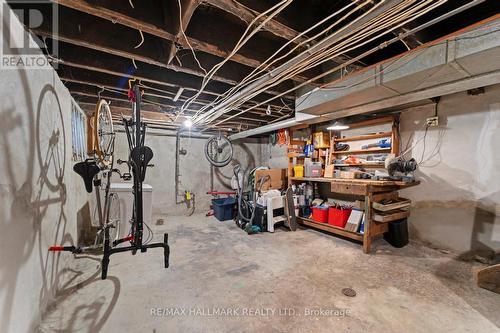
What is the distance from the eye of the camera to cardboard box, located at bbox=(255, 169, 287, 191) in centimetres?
412

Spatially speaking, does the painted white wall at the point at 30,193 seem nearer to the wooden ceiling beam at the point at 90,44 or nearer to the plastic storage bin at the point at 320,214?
the wooden ceiling beam at the point at 90,44

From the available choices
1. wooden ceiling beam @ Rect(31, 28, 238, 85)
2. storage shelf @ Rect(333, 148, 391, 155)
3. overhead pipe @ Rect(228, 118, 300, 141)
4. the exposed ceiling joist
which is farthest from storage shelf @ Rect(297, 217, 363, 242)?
wooden ceiling beam @ Rect(31, 28, 238, 85)

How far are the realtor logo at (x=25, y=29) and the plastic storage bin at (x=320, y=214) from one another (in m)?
3.83

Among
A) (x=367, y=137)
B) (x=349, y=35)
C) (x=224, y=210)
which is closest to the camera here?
(x=349, y=35)

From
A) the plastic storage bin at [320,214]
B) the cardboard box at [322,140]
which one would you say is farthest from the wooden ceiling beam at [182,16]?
the plastic storage bin at [320,214]

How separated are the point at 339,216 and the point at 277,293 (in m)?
1.88

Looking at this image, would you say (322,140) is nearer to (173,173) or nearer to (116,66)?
(116,66)

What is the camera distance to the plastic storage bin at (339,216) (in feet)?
10.6

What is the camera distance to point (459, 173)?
2.66m

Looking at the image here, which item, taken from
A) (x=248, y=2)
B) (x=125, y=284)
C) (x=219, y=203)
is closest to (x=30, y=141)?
(x=125, y=284)

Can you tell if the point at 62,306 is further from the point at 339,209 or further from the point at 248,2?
the point at 339,209

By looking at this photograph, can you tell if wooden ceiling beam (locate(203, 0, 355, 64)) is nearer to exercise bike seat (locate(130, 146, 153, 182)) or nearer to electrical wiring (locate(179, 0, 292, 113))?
electrical wiring (locate(179, 0, 292, 113))

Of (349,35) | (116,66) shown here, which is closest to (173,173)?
(116,66)

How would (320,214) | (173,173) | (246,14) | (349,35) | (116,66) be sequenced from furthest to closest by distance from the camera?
1. (173,173)
2. (320,214)
3. (116,66)
4. (349,35)
5. (246,14)
